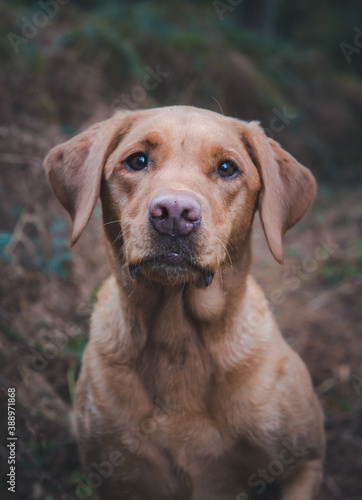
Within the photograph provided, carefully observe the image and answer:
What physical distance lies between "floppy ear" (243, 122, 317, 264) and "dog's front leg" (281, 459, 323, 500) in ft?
3.90

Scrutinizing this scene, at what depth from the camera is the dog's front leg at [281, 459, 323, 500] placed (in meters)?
2.84

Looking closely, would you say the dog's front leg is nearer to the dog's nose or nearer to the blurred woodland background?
the blurred woodland background

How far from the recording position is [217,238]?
2467mm

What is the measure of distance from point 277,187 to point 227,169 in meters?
0.35

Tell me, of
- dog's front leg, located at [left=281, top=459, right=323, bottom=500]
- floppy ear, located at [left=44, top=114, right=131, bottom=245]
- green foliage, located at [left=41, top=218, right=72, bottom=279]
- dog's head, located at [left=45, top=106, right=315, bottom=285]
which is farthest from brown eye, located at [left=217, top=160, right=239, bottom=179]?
green foliage, located at [left=41, top=218, right=72, bottom=279]

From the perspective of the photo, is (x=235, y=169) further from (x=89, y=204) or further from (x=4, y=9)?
(x=4, y=9)

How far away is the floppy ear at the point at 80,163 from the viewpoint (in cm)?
287

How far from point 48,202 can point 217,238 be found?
3.26 metres

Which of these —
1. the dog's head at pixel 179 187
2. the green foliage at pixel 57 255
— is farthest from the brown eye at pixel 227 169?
the green foliage at pixel 57 255

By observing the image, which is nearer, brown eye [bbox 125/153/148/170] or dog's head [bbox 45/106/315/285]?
dog's head [bbox 45/106/315/285]

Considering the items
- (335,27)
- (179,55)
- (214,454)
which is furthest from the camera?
(335,27)

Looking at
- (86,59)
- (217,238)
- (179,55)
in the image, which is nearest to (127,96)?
(86,59)

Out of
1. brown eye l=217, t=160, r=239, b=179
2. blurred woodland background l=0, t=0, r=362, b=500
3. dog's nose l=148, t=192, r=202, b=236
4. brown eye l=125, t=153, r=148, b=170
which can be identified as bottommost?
blurred woodland background l=0, t=0, r=362, b=500

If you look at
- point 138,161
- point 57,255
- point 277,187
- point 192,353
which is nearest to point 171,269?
point 192,353
